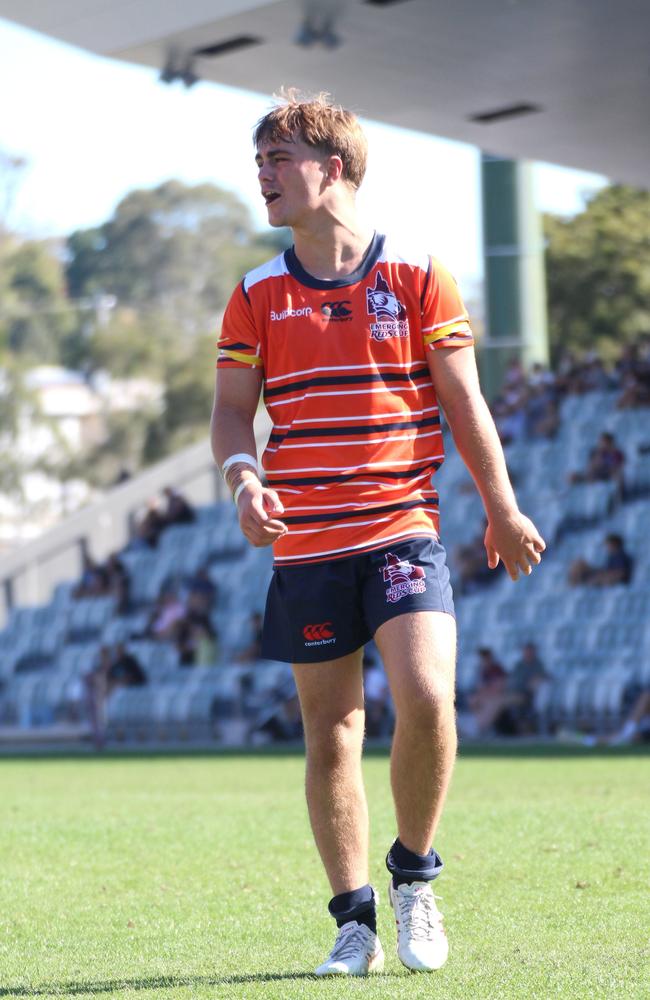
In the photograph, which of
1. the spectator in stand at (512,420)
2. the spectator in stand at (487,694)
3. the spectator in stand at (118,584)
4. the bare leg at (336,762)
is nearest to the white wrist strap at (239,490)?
the bare leg at (336,762)

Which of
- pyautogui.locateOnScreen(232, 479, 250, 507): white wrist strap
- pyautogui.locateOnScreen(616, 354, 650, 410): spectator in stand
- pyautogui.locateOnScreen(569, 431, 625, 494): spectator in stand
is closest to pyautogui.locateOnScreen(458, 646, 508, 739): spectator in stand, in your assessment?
pyautogui.locateOnScreen(569, 431, 625, 494): spectator in stand

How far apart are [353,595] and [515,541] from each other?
47 cm

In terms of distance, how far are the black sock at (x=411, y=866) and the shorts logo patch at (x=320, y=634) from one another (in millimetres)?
590

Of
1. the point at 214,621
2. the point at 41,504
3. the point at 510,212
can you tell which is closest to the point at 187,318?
the point at 41,504

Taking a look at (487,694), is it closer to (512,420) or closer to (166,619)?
(166,619)

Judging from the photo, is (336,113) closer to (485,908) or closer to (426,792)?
(426,792)

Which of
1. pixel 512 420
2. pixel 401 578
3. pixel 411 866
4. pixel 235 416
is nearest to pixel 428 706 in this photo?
pixel 401 578

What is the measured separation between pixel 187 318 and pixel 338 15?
55844 mm

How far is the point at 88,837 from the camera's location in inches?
366

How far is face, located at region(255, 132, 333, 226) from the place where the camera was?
507 cm

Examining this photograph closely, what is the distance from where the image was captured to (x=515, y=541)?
4.95m

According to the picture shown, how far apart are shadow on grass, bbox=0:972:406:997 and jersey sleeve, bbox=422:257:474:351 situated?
1746 mm

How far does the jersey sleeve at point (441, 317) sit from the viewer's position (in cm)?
504

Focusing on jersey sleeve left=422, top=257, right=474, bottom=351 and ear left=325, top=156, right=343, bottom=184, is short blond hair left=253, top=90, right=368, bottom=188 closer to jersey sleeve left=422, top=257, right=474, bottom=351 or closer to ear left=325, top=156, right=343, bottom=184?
ear left=325, top=156, right=343, bottom=184
